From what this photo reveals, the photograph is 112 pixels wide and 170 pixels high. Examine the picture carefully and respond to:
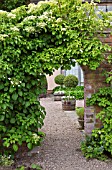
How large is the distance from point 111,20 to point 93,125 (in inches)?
72.3

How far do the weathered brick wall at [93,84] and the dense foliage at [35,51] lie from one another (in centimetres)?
37

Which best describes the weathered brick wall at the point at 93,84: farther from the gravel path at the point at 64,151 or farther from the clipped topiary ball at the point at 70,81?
the clipped topiary ball at the point at 70,81

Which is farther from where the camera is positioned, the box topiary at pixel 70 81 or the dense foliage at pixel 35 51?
the box topiary at pixel 70 81

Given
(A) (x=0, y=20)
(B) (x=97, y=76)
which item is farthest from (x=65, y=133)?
(A) (x=0, y=20)

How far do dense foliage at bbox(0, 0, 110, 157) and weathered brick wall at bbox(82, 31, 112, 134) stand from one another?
1.20 feet

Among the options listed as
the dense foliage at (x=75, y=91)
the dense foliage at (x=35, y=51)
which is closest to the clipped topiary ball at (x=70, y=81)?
the dense foliage at (x=75, y=91)

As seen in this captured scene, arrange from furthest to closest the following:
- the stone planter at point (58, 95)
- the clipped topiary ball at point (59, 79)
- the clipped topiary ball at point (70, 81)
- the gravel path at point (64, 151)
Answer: the clipped topiary ball at point (59, 79) → the clipped topiary ball at point (70, 81) → the stone planter at point (58, 95) → the gravel path at point (64, 151)

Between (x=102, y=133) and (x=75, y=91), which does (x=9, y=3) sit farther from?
(x=102, y=133)

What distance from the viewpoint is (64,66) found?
4.39 m

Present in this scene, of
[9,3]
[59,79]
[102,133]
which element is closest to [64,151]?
[102,133]

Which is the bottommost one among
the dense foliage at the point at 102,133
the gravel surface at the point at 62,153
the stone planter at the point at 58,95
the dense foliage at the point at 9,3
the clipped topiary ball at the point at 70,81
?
the gravel surface at the point at 62,153

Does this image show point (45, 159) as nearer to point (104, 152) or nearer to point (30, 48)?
point (104, 152)

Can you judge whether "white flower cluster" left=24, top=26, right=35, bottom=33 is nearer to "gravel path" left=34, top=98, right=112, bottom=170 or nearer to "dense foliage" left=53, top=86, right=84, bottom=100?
"gravel path" left=34, top=98, right=112, bottom=170

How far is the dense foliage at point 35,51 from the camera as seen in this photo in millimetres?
4070
